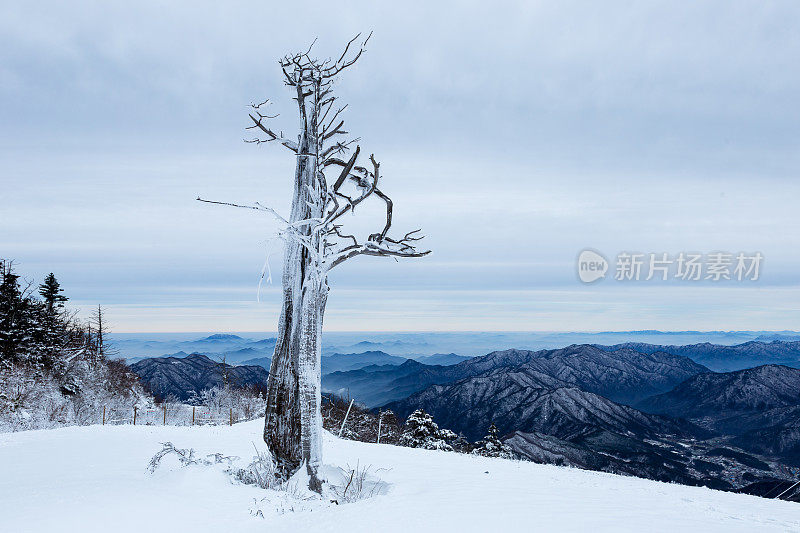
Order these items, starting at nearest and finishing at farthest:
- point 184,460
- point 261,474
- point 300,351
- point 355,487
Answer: point 355,487, point 184,460, point 261,474, point 300,351

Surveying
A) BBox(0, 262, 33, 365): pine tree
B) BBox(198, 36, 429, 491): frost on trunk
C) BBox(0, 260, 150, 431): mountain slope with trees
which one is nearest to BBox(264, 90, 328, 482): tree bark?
BBox(198, 36, 429, 491): frost on trunk

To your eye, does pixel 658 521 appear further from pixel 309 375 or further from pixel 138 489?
pixel 138 489

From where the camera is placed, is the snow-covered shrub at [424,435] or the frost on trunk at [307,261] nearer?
the frost on trunk at [307,261]

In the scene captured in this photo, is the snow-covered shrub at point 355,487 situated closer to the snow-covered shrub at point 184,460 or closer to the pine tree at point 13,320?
the snow-covered shrub at point 184,460

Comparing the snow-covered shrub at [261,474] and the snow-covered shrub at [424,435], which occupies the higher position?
the snow-covered shrub at [261,474]

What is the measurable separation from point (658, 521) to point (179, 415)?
158ft

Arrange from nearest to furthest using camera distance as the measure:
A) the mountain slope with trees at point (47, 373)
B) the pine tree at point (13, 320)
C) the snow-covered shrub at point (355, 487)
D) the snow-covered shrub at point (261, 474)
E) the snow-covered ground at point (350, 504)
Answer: the snow-covered ground at point (350, 504)
the snow-covered shrub at point (355, 487)
the snow-covered shrub at point (261, 474)
the mountain slope with trees at point (47, 373)
the pine tree at point (13, 320)

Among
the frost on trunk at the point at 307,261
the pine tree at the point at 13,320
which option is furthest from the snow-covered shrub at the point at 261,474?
the pine tree at the point at 13,320

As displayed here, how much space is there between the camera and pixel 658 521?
8.24 metres

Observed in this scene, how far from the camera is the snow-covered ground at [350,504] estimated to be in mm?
7648

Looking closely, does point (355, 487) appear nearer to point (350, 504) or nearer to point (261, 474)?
point (350, 504)

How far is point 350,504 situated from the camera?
905 cm

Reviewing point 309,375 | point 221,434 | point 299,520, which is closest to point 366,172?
point 309,375

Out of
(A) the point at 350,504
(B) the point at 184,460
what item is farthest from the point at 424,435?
(A) the point at 350,504
